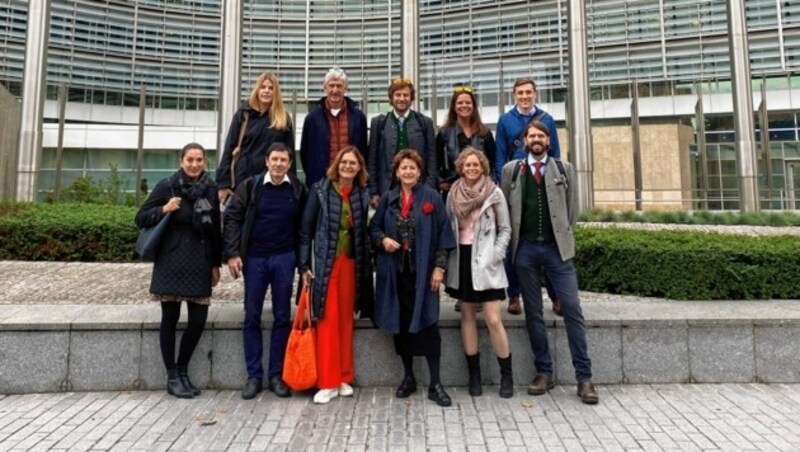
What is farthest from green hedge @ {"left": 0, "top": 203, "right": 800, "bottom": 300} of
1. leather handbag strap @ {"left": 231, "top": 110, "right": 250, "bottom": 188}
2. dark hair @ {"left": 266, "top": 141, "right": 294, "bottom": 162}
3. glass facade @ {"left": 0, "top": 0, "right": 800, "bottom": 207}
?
glass facade @ {"left": 0, "top": 0, "right": 800, "bottom": 207}

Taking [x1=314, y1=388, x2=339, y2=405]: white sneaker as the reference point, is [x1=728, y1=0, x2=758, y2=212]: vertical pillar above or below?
above

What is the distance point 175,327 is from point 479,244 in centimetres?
280

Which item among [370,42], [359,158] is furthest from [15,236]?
[370,42]

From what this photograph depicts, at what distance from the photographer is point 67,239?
26.8 ft

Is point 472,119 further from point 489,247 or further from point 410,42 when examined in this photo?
point 410,42

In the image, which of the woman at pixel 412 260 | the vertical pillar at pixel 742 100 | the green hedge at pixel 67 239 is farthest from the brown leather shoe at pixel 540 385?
the vertical pillar at pixel 742 100

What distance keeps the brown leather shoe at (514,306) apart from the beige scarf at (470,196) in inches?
49.4

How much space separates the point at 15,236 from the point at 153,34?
2972 cm

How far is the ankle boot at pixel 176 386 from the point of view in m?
4.51

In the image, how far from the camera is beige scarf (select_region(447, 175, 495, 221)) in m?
4.33

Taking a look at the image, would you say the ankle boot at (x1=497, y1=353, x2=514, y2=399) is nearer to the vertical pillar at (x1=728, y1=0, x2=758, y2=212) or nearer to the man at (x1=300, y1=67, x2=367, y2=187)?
the man at (x1=300, y1=67, x2=367, y2=187)

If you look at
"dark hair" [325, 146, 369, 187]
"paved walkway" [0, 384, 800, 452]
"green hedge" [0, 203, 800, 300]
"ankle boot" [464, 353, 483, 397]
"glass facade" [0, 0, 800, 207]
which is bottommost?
"paved walkway" [0, 384, 800, 452]

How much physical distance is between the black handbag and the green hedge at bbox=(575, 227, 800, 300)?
492 cm

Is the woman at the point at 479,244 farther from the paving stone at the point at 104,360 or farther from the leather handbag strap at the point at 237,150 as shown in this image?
the paving stone at the point at 104,360
